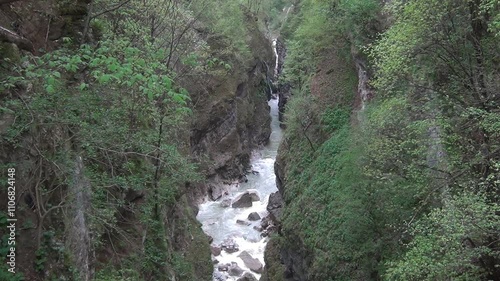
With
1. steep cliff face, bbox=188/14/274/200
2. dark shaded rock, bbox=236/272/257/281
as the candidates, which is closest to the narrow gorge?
dark shaded rock, bbox=236/272/257/281

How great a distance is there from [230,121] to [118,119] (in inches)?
1050

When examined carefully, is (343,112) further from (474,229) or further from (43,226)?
(43,226)

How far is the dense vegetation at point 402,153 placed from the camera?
945 cm

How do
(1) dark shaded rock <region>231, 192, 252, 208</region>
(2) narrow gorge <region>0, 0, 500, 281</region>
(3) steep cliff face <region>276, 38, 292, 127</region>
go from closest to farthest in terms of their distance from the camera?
(2) narrow gorge <region>0, 0, 500, 281</region>
(1) dark shaded rock <region>231, 192, 252, 208</region>
(3) steep cliff face <region>276, 38, 292, 127</region>

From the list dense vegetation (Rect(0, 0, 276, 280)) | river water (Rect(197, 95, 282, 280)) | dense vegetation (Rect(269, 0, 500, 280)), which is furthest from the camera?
river water (Rect(197, 95, 282, 280))

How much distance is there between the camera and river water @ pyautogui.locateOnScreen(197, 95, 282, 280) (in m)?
27.6

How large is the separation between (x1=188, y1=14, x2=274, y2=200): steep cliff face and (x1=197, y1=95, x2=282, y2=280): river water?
123 centimetres

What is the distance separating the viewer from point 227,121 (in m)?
37.8

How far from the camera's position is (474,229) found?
8336mm

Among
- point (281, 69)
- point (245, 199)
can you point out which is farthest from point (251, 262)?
point (281, 69)

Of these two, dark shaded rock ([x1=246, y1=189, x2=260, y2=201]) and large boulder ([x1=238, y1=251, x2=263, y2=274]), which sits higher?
dark shaded rock ([x1=246, y1=189, x2=260, y2=201])

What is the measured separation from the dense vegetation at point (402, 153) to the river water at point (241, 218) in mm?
4358

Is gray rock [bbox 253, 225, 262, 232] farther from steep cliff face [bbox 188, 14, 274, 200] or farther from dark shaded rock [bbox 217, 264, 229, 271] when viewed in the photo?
steep cliff face [bbox 188, 14, 274, 200]

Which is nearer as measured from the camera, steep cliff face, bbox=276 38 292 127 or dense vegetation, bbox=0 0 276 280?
dense vegetation, bbox=0 0 276 280
